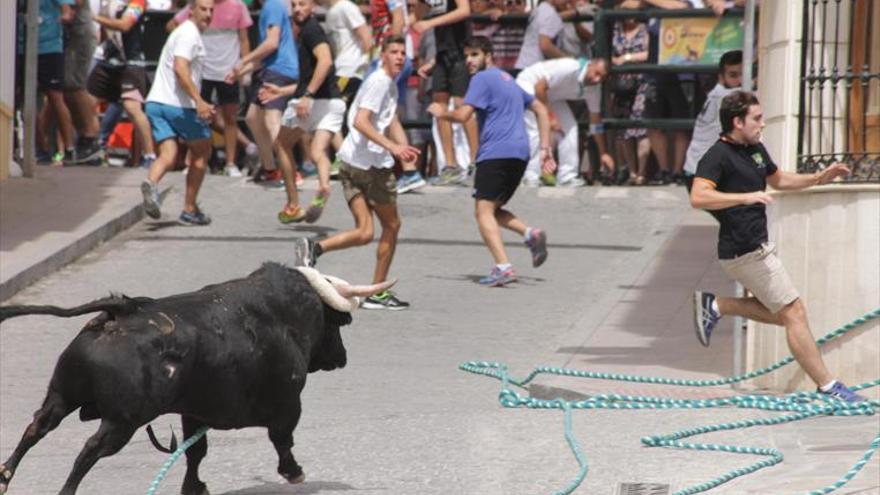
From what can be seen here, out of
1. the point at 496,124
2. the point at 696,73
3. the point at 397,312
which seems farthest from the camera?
the point at 696,73

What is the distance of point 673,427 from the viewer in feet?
32.7

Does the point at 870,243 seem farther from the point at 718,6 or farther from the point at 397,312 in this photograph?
the point at 718,6

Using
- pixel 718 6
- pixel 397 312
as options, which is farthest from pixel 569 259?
pixel 718 6

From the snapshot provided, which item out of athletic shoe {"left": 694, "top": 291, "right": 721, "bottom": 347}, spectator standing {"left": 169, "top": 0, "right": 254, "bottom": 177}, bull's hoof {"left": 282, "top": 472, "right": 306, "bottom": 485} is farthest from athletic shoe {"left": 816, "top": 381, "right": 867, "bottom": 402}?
spectator standing {"left": 169, "top": 0, "right": 254, "bottom": 177}

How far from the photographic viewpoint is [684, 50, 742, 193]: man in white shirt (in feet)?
45.3

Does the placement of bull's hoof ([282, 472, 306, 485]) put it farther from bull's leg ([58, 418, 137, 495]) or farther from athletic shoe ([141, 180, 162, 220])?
athletic shoe ([141, 180, 162, 220])

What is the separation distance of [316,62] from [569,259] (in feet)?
10.9

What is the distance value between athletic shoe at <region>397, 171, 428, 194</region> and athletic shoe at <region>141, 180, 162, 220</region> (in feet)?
8.59

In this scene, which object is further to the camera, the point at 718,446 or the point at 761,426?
the point at 761,426

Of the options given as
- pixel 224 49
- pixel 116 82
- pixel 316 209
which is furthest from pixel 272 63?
pixel 316 209

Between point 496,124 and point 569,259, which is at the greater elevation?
point 496,124

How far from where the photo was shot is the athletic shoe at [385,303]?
14.0 m

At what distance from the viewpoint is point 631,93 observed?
19.5 meters

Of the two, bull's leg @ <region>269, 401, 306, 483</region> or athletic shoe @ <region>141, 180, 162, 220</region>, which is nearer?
bull's leg @ <region>269, 401, 306, 483</region>
